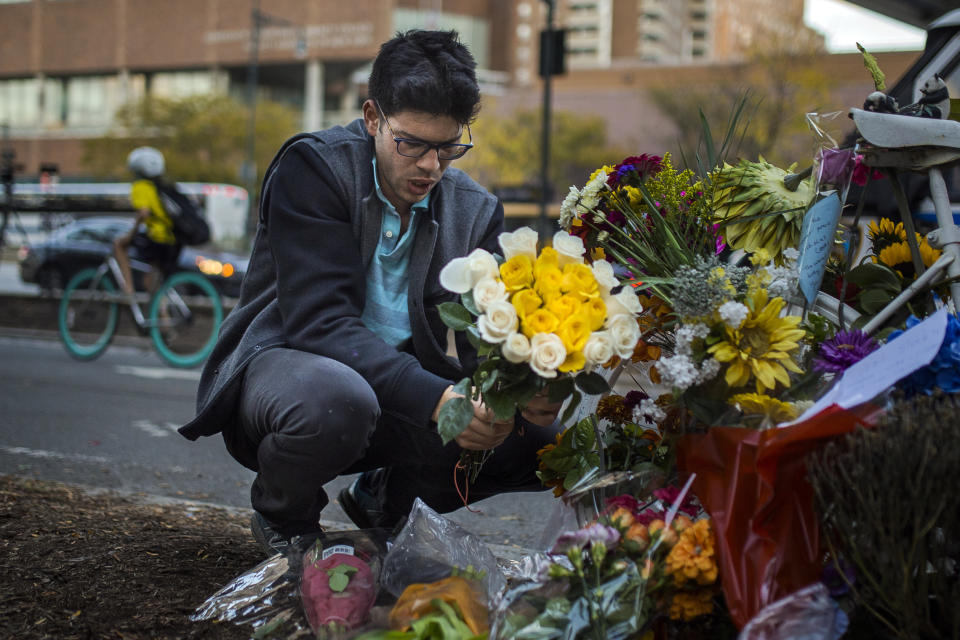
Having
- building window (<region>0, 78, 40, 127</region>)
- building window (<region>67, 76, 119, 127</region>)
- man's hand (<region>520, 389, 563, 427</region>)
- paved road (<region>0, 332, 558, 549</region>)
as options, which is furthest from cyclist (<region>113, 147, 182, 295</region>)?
building window (<region>0, 78, 40, 127</region>)

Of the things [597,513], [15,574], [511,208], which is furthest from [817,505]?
[511,208]

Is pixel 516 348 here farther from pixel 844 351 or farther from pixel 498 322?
pixel 844 351

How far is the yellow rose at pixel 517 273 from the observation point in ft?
6.12

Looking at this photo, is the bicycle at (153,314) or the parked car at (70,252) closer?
the bicycle at (153,314)

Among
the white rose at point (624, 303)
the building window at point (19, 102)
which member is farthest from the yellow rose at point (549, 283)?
the building window at point (19, 102)

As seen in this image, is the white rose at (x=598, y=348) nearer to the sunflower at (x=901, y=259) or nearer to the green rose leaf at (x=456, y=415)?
the green rose leaf at (x=456, y=415)

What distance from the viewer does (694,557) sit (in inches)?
69.0

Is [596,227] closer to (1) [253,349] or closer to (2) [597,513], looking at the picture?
(2) [597,513]

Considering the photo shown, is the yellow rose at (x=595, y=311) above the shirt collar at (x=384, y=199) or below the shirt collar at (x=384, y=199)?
below

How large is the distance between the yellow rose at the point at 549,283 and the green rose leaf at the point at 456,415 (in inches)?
9.4

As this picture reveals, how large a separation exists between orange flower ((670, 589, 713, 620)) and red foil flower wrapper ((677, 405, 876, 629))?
0.08m

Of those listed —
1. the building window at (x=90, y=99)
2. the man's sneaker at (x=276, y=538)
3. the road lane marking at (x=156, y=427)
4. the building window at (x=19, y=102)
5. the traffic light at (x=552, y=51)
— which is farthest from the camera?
the building window at (x=19, y=102)

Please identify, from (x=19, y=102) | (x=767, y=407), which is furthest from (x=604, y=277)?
(x=19, y=102)

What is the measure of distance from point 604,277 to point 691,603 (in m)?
0.64
